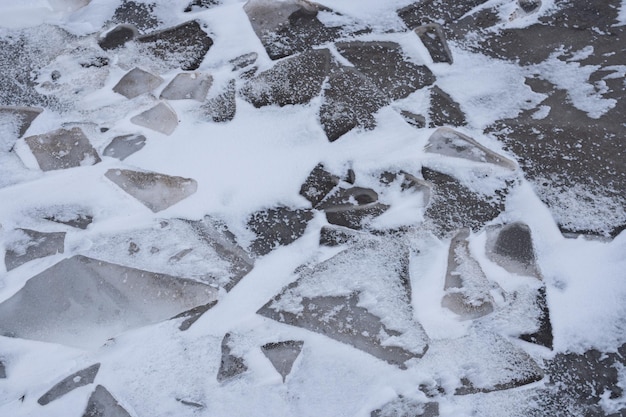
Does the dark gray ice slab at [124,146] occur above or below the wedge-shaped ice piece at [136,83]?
below

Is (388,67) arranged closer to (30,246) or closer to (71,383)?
(30,246)

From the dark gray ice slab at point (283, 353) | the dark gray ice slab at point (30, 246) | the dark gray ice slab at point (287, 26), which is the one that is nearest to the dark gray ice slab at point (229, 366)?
the dark gray ice slab at point (283, 353)

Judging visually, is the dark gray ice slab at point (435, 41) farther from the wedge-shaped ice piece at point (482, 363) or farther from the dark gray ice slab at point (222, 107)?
the wedge-shaped ice piece at point (482, 363)

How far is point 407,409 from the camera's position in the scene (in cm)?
147

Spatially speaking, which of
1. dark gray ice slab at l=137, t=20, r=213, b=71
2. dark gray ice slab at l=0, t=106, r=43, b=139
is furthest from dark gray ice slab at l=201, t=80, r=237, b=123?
dark gray ice slab at l=0, t=106, r=43, b=139

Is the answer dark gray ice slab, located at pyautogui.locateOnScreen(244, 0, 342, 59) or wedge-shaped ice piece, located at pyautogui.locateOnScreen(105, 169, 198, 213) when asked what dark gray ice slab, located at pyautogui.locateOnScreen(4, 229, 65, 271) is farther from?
dark gray ice slab, located at pyautogui.locateOnScreen(244, 0, 342, 59)

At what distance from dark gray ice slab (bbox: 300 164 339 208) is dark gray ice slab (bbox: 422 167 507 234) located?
0.97 ft

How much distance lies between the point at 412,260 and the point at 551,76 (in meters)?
1.00

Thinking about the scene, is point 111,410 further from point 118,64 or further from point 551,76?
point 551,76

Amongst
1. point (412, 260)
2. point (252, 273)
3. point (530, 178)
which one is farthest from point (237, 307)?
point (530, 178)

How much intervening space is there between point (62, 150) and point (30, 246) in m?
0.37

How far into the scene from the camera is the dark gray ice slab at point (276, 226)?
70.3 inches

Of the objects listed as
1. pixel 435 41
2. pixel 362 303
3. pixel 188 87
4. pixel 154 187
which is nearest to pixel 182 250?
pixel 154 187

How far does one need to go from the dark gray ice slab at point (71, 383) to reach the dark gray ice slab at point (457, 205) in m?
1.01
